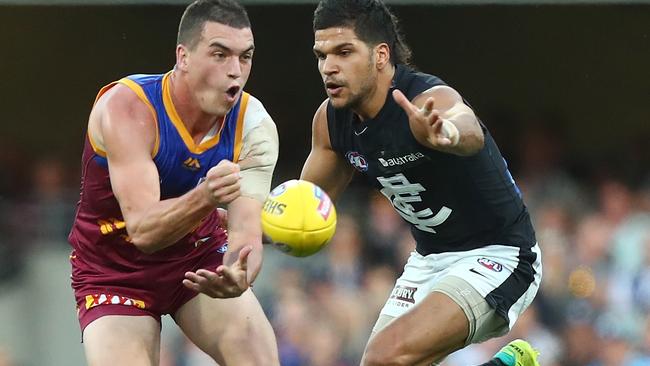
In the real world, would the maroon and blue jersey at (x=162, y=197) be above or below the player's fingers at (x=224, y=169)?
below

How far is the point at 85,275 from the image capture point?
603cm

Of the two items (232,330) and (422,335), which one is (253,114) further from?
(422,335)

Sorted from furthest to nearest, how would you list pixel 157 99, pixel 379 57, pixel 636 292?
pixel 636 292 → pixel 379 57 → pixel 157 99

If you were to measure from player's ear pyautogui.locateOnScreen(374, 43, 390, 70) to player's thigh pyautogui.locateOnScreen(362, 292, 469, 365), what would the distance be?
124cm

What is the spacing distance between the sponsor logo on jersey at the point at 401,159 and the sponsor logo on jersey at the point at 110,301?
1436mm

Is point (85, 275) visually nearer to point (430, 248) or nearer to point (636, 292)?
point (430, 248)

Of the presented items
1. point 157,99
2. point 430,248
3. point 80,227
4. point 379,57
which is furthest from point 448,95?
point 80,227

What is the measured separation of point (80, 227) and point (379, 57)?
5.88 feet

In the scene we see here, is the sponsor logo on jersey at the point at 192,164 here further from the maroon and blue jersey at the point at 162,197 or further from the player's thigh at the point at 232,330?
the player's thigh at the point at 232,330

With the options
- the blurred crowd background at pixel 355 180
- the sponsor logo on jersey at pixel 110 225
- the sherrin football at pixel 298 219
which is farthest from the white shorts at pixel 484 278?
the blurred crowd background at pixel 355 180

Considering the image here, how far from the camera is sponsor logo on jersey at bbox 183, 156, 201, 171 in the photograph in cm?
580

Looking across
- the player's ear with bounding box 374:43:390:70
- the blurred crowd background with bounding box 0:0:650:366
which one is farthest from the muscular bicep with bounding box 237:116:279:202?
the blurred crowd background with bounding box 0:0:650:366

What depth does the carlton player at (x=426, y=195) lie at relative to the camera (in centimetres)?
596

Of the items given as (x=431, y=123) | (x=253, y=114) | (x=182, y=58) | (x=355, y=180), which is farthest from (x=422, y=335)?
(x=355, y=180)
